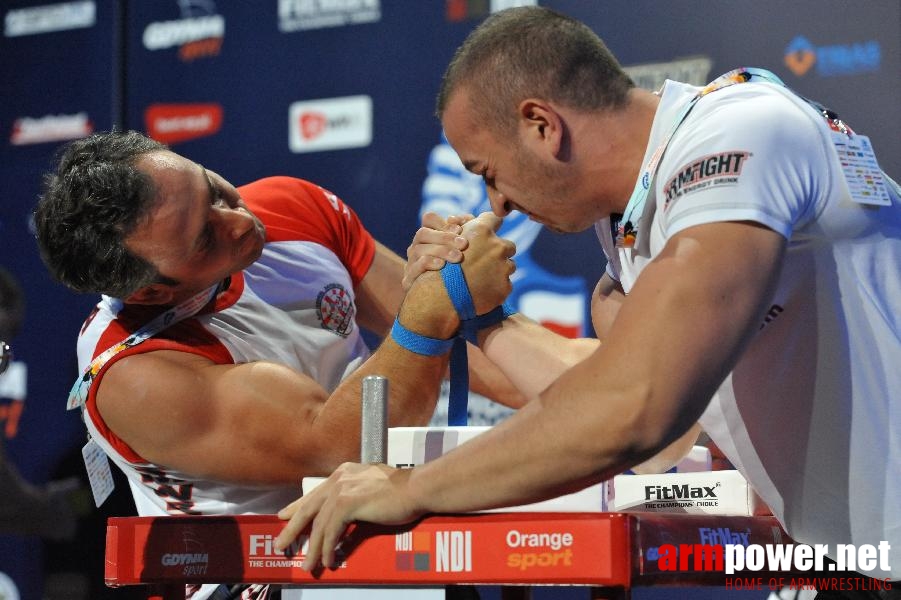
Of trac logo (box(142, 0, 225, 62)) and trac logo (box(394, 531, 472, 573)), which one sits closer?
trac logo (box(394, 531, 472, 573))

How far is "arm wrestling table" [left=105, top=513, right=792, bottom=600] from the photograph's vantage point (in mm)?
875

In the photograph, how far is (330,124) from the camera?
111 inches

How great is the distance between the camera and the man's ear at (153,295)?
63.6 inches

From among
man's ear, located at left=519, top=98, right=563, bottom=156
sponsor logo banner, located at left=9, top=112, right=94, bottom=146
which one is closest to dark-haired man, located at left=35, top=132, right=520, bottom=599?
man's ear, located at left=519, top=98, right=563, bottom=156

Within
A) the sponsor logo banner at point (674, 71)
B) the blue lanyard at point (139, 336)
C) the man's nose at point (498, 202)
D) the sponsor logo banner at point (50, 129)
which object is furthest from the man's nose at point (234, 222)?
the sponsor logo banner at point (50, 129)

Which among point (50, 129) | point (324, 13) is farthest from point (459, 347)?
point (50, 129)

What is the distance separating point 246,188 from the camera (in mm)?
1970

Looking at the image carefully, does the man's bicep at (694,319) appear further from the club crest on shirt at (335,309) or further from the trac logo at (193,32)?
the trac logo at (193,32)

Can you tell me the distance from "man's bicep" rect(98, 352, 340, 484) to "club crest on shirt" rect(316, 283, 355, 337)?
266 mm

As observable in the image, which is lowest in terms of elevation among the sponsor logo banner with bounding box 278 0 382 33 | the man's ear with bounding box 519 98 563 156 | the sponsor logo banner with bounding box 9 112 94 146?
the man's ear with bounding box 519 98 563 156

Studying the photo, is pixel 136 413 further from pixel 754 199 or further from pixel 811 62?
pixel 811 62

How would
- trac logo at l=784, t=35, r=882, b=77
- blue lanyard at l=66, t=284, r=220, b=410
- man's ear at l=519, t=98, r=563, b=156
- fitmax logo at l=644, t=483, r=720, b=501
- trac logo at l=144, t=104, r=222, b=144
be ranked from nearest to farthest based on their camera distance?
man's ear at l=519, t=98, r=563, b=156
fitmax logo at l=644, t=483, r=720, b=501
blue lanyard at l=66, t=284, r=220, b=410
trac logo at l=784, t=35, r=882, b=77
trac logo at l=144, t=104, r=222, b=144

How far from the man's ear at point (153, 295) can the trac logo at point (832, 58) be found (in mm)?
1473

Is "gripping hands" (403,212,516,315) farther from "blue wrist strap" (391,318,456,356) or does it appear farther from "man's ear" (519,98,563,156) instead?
"man's ear" (519,98,563,156)
